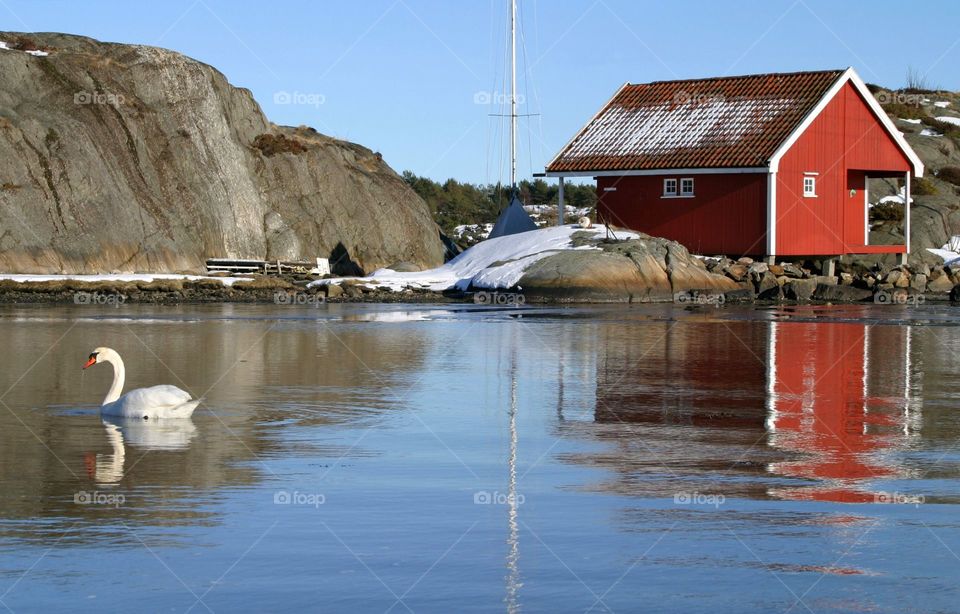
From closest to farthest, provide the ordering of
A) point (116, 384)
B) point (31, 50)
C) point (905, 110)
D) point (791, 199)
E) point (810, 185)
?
point (116, 384), point (791, 199), point (810, 185), point (31, 50), point (905, 110)

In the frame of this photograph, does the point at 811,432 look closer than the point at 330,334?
Yes

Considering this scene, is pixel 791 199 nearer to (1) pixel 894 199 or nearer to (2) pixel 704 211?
(2) pixel 704 211

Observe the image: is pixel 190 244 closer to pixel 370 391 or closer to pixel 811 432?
pixel 370 391

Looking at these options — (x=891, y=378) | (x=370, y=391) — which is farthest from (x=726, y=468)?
(x=891, y=378)

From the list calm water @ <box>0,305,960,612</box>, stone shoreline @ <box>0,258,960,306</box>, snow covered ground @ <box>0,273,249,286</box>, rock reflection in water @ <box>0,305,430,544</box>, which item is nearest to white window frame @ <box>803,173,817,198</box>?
stone shoreline @ <box>0,258,960,306</box>

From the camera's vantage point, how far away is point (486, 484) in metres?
10.5

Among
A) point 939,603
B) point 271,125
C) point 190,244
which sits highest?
point 271,125

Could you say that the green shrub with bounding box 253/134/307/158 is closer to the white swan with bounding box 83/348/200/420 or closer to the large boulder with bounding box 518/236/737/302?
the large boulder with bounding box 518/236/737/302

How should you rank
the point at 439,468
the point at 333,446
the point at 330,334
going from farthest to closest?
the point at 330,334, the point at 333,446, the point at 439,468

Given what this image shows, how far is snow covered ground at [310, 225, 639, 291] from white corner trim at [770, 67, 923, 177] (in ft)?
17.2

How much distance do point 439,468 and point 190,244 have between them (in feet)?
136

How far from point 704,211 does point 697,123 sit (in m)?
3.60

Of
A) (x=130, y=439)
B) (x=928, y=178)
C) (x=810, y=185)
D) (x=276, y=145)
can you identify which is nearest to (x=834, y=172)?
(x=810, y=185)

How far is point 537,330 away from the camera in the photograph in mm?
27641
